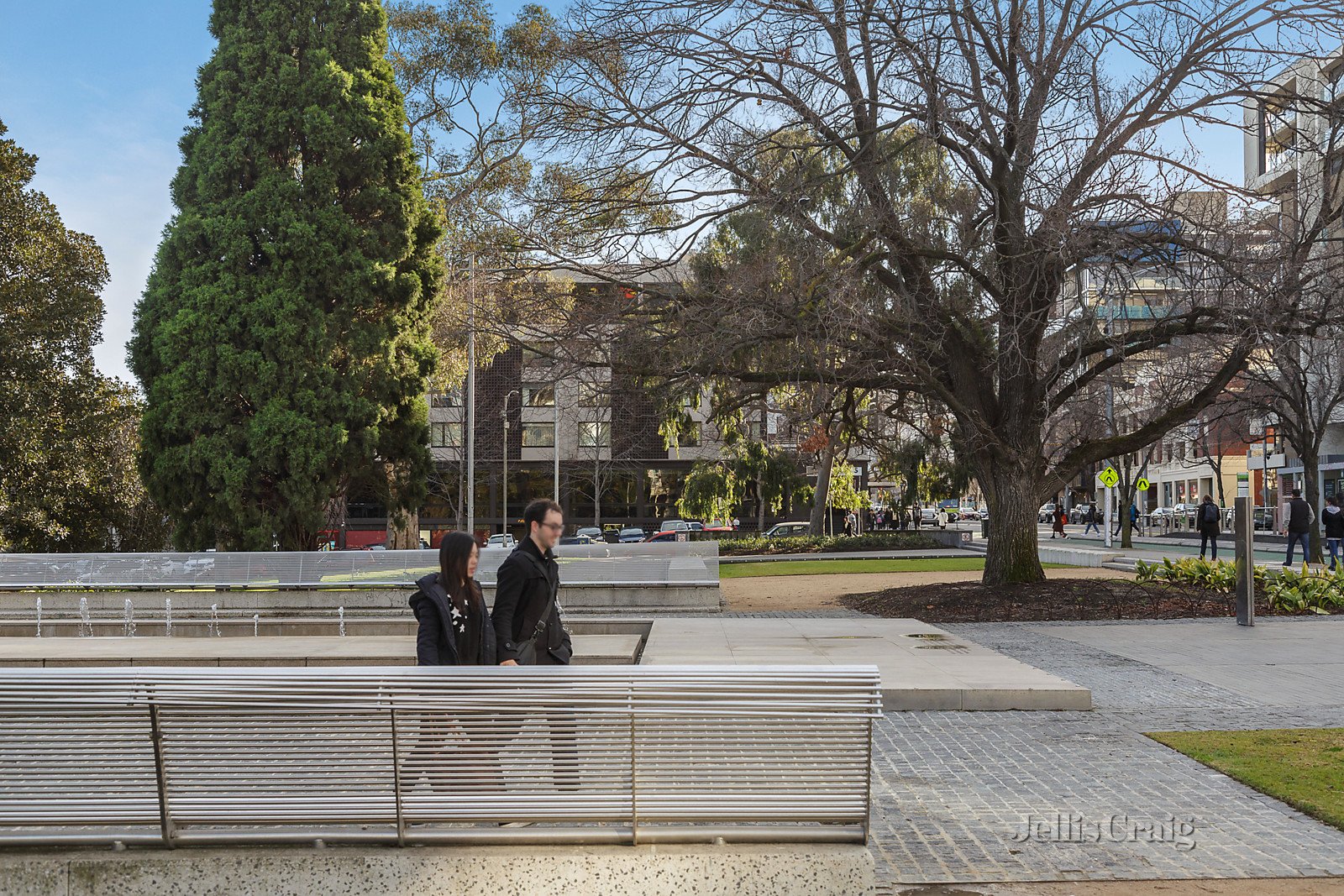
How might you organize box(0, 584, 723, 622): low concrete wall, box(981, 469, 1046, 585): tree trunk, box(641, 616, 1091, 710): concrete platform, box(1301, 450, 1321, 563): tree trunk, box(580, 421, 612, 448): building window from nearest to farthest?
box(641, 616, 1091, 710): concrete platform → box(0, 584, 723, 622): low concrete wall → box(981, 469, 1046, 585): tree trunk → box(1301, 450, 1321, 563): tree trunk → box(580, 421, 612, 448): building window

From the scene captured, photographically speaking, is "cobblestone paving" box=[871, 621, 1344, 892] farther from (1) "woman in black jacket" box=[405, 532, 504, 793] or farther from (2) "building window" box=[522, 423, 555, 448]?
(2) "building window" box=[522, 423, 555, 448]

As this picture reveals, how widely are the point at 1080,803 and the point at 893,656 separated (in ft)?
17.9

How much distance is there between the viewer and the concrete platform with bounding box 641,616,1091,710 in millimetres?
9891

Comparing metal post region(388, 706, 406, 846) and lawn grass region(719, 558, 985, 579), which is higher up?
metal post region(388, 706, 406, 846)

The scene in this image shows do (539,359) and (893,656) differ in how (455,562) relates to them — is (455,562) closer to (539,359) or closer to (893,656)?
(893,656)

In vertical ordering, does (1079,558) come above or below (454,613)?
below

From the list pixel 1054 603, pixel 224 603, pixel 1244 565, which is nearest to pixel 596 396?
pixel 224 603

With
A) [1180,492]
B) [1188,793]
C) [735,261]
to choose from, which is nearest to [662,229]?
[735,261]

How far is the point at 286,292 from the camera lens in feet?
72.4

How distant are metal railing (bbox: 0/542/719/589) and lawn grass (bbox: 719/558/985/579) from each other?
33.3 feet

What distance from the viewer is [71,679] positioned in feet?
15.7

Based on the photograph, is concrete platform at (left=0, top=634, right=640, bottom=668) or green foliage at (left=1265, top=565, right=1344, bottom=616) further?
green foliage at (left=1265, top=565, right=1344, bottom=616)

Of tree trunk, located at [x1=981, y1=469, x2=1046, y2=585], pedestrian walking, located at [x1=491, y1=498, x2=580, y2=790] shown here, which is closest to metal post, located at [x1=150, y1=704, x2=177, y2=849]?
pedestrian walking, located at [x1=491, y1=498, x2=580, y2=790]

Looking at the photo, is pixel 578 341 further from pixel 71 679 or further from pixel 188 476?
pixel 71 679
